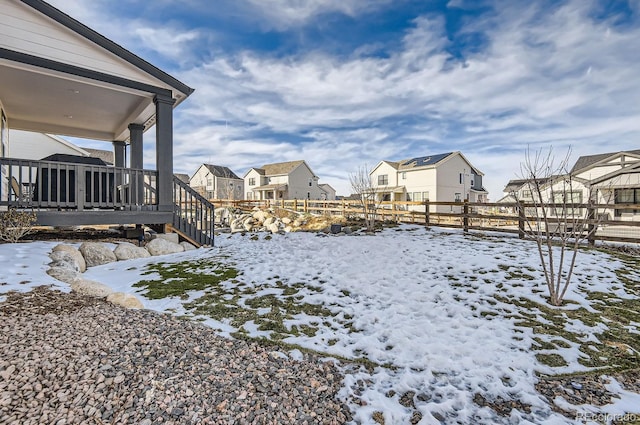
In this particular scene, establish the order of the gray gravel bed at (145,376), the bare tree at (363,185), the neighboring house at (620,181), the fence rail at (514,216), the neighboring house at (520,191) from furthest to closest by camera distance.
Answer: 1. the neighboring house at (620,181)
2. the bare tree at (363,185)
3. the fence rail at (514,216)
4. the neighboring house at (520,191)
5. the gray gravel bed at (145,376)

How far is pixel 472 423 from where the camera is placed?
207cm

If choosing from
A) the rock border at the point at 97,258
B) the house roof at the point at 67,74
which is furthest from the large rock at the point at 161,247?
the house roof at the point at 67,74

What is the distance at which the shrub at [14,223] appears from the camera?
556cm

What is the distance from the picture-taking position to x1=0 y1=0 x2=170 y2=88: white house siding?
552 cm

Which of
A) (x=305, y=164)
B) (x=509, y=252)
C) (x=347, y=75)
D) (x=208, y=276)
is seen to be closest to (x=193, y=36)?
(x=347, y=75)

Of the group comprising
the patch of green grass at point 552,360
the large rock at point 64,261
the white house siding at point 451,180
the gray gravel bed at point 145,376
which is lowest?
the patch of green grass at point 552,360

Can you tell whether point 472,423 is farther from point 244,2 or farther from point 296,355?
point 244,2

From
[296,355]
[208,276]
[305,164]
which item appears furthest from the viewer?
[305,164]

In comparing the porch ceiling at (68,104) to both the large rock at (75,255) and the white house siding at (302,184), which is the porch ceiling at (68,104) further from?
the white house siding at (302,184)

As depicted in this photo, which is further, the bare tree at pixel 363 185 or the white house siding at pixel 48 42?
the bare tree at pixel 363 185

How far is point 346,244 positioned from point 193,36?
27.8 feet

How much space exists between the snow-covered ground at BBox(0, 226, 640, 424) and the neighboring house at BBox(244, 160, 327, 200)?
94.4ft

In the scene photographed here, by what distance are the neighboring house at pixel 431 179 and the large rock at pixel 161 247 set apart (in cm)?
2056

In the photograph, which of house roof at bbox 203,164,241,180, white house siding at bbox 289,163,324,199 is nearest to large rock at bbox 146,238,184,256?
white house siding at bbox 289,163,324,199
